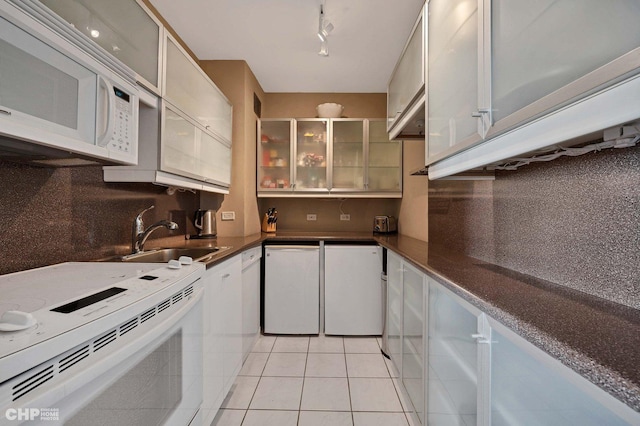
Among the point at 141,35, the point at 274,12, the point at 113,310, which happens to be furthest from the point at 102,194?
the point at 274,12

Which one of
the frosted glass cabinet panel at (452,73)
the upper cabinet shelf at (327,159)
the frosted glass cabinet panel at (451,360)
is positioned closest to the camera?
the frosted glass cabinet panel at (451,360)

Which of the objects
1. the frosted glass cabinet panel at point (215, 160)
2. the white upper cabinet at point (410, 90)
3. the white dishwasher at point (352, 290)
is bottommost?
the white dishwasher at point (352, 290)

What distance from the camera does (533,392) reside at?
69 cm

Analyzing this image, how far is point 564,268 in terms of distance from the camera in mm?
979

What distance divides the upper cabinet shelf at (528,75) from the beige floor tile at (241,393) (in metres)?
1.82

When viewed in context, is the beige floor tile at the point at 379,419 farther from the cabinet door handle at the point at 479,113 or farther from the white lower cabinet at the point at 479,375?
the cabinet door handle at the point at 479,113

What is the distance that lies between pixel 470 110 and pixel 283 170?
238 cm

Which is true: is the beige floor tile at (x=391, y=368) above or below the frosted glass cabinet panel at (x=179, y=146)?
below

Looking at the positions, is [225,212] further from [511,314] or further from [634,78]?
[634,78]

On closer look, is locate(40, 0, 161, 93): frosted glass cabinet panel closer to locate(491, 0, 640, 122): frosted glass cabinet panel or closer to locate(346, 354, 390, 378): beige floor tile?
locate(491, 0, 640, 122): frosted glass cabinet panel

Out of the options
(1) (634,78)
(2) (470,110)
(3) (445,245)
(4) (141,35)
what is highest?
(4) (141,35)

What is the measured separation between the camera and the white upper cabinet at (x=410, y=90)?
1621 millimetres

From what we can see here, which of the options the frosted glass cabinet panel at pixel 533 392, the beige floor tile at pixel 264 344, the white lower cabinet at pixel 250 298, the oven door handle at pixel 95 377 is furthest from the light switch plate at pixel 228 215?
the frosted glass cabinet panel at pixel 533 392

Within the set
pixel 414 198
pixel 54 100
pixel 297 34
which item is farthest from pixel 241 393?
pixel 297 34
